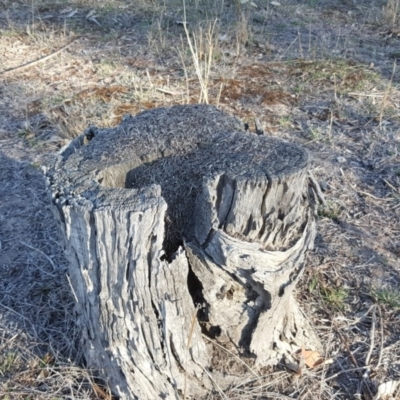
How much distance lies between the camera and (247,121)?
4.14 m

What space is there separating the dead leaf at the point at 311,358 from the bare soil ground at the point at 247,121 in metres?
0.03

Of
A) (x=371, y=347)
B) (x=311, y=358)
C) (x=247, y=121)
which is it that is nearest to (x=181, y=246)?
(x=311, y=358)

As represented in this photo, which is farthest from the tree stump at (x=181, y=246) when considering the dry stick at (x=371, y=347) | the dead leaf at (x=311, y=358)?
the dry stick at (x=371, y=347)

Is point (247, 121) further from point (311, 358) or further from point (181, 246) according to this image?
point (181, 246)

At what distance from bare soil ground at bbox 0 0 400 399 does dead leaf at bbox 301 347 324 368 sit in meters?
0.03

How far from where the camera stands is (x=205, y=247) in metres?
1.84

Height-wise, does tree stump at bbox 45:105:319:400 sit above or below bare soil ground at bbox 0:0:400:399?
above

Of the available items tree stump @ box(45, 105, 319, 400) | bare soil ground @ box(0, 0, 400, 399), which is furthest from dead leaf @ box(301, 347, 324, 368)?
tree stump @ box(45, 105, 319, 400)

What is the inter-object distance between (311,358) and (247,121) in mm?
2347

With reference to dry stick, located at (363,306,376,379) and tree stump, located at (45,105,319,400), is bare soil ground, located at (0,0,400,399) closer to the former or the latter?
dry stick, located at (363,306,376,379)

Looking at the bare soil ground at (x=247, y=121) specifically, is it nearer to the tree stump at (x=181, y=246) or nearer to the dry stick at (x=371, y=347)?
the dry stick at (x=371, y=347)

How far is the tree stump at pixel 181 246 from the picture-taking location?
1.72 m

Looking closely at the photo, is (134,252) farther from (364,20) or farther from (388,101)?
(364,20)

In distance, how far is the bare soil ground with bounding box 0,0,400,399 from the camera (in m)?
2.27
